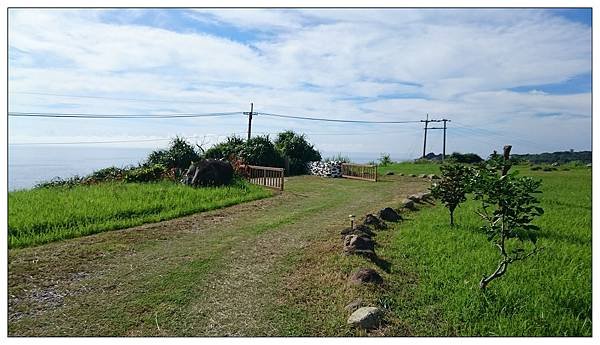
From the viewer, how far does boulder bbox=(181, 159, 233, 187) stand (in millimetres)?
11031

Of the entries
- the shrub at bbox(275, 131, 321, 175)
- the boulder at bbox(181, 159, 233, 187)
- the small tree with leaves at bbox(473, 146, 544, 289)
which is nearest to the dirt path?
the small tree with leaves at bbox(473, 146, 544, 289)

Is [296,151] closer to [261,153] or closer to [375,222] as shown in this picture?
[261,153]

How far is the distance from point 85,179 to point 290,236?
343 inches

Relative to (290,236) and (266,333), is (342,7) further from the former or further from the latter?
(290,236)

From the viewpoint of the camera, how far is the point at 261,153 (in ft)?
56.3

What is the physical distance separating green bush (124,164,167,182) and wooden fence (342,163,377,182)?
723 cm

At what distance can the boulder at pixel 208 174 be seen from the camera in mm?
11031

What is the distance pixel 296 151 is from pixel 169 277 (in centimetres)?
1489

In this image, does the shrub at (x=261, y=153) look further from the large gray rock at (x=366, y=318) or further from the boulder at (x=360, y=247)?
the large gray rock at (x=366, y=318)

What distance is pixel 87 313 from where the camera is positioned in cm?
348

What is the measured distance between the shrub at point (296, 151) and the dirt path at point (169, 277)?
1132 cm

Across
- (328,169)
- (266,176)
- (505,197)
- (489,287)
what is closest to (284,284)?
(489,287)

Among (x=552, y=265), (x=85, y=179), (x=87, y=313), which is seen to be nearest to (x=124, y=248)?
(x=87, y=313)
